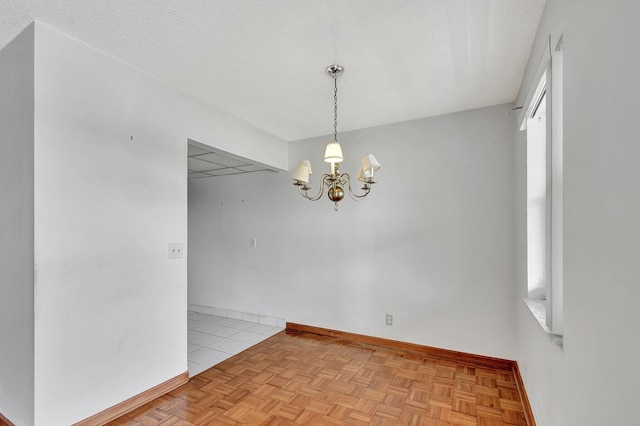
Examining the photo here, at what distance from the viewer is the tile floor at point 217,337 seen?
10.0 ft

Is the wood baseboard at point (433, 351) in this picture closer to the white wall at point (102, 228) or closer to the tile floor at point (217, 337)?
the tile floor at point (217, 337)

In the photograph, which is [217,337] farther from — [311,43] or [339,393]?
[311,43]

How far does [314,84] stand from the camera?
2.51 m

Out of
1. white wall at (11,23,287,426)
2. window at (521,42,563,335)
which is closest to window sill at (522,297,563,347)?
window at (521,42,563,335)

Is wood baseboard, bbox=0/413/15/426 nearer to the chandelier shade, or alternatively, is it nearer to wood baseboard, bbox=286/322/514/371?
the chandelier shade

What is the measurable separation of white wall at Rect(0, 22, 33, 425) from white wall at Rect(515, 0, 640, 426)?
2.65m

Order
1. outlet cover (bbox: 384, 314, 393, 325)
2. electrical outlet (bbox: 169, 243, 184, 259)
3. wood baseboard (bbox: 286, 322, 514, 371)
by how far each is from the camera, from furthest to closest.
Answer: outlet cover (bbox: 384, 314, 393, 325) < wood baseboard (bbox: 286, 322, 514, 371) < electrical outlet (bbox: 169, 243, 184, 259)

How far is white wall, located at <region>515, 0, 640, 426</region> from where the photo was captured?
718 millimetres

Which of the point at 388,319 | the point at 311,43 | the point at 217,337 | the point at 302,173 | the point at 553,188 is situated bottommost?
the point at 217,337

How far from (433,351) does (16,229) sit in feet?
11.9

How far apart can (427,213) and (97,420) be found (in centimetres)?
324

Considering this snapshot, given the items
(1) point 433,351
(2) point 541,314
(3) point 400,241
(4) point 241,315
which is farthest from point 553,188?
(4) point 241,315

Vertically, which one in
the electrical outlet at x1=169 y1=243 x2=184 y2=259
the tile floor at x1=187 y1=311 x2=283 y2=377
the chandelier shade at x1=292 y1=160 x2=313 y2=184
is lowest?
the tile floor at x1=187 y1=311 x2=283 y2=377

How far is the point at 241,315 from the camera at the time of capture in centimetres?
438
